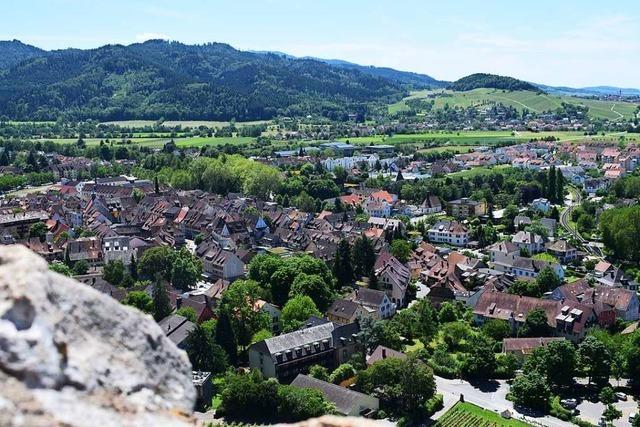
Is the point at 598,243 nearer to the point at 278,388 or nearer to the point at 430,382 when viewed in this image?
the point at 430,382

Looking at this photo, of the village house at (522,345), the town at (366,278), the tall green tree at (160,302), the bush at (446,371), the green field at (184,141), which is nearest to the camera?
the town at (366,278)

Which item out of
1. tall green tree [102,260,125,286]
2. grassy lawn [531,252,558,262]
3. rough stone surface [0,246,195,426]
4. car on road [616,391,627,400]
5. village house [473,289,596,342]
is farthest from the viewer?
grassy lawn [531,252,558,262]

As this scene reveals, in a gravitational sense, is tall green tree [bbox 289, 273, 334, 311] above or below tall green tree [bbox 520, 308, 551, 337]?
above

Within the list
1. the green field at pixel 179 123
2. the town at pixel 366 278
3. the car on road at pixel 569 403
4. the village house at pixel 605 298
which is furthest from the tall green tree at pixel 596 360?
the green field at pixel 179 123

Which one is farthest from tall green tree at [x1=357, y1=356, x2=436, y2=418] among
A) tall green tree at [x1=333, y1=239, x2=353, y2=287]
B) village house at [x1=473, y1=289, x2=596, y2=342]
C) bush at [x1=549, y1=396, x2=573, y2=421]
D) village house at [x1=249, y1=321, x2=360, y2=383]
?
tall green tree at [x1=333, y1=239, x2=353, y2=287]

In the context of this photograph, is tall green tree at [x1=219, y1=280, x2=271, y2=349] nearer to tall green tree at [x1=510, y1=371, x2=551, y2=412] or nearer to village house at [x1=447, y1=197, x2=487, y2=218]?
tall green tree at [x1=510, y1=371, x2=551, y2=412]

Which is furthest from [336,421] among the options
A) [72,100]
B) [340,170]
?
[72,100]

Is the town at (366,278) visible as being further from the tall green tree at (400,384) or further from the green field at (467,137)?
the green field at (467,137)

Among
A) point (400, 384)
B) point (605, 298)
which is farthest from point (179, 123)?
point (400, 384)
